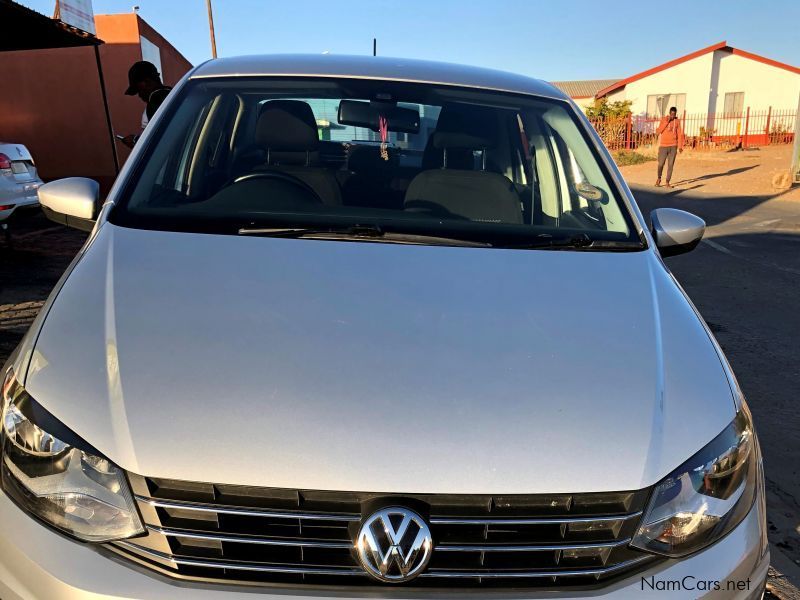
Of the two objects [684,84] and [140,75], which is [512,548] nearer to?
[140,75]

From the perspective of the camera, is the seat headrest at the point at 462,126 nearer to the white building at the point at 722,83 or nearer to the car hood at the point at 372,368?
the car hood at the point at 372,368

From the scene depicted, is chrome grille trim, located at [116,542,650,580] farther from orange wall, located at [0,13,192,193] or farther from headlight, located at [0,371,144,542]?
orange wall, located at [0,13,192,193]

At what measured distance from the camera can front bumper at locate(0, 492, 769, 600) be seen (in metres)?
1.34

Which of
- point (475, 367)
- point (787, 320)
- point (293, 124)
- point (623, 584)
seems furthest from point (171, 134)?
point (787, 320)

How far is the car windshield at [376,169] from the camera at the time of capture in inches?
90.3

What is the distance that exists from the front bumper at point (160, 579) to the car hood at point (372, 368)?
0.65ft

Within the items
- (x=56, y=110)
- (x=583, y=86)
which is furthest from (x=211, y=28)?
(x=583, y=86)

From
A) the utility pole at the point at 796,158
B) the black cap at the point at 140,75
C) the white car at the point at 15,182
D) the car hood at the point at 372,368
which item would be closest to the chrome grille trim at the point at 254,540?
→ the car hood at the point at 372,368

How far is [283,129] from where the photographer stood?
2977mm

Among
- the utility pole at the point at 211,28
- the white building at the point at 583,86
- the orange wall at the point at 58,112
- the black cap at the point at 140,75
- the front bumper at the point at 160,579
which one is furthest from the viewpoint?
the white building at the point at 583,86

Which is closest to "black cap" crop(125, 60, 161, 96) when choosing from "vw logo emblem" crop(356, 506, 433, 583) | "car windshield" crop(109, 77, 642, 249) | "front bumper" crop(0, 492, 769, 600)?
"car windshield" crop(109, 77, 642, 249)

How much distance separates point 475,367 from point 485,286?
0.39 metres

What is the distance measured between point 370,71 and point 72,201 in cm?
129

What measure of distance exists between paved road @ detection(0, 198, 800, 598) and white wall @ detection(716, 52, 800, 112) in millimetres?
28143
